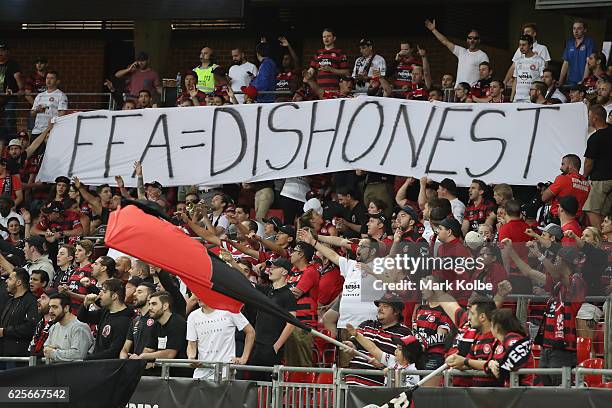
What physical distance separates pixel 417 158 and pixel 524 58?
214 cm

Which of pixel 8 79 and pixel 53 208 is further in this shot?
pixel 8 79

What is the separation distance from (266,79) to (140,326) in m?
7.42

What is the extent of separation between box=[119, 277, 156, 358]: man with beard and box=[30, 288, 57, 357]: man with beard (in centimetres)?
134

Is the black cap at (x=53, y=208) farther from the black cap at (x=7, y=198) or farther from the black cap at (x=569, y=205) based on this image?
the black cap at (x=569, y=205)

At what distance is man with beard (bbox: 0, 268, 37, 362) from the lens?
15.4 meters

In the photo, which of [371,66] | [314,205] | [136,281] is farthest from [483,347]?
[371,66]

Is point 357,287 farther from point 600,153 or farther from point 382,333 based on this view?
point 600,153

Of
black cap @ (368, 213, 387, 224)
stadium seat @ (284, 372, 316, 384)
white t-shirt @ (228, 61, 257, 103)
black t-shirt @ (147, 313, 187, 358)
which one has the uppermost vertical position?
white t-shirt @ (228, 61, 257, 103)

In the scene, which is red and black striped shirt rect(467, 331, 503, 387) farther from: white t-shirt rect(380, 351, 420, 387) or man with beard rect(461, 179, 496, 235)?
man with beard rect(461, 179, 496, 235)

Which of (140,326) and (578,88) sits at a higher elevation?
(578,88)

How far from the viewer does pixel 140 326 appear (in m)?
13.8

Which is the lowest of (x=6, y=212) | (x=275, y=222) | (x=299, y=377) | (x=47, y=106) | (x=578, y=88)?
(x=299, y=377)

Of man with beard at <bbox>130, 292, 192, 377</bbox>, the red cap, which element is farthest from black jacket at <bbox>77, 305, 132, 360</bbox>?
the red cap

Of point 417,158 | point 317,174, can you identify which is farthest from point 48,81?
point 417,158
